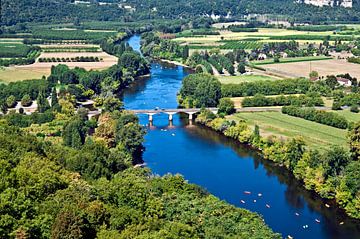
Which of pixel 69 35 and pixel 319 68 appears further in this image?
pixel 69 35

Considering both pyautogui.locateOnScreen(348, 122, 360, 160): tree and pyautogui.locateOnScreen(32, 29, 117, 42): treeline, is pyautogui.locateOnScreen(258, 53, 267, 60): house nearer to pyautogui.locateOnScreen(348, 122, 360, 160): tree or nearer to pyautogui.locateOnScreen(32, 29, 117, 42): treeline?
pyautogui.locateOnScreen(32, 29, 117, 42): treeline

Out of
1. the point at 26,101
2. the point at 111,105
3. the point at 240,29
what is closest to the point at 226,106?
the point at 111,105

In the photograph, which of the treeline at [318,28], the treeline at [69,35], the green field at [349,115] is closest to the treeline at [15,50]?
the treeline at [69,35]

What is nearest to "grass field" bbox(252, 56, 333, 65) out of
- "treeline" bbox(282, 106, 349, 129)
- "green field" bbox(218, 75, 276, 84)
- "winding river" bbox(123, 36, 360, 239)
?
"green field" bbox(218, 75, 276, 84)

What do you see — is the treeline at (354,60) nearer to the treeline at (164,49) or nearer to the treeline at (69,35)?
the treeline at (164,49)

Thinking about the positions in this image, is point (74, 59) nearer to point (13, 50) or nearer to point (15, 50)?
point (15, 50)

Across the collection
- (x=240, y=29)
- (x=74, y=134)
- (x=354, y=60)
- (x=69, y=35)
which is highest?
(x=74, y=134)

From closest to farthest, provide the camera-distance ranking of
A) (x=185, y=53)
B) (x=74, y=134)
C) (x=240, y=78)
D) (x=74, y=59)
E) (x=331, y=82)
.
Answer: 1. (x=74, y=134)
2. (x=331, y=82)
3. (x=240, y=78)
4. (x=74, y=59)
5. (x=185, y=53)
